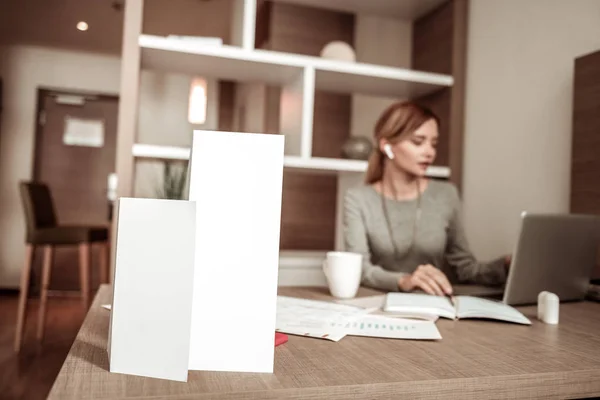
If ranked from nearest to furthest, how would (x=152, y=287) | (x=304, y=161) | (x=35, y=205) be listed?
1. (x=152, y=287)
2. (x=304, y=161)
3. (x=35, y=205)

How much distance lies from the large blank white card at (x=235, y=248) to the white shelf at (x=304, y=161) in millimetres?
1350

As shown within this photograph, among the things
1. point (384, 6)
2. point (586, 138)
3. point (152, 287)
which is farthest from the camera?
point (384, 6)

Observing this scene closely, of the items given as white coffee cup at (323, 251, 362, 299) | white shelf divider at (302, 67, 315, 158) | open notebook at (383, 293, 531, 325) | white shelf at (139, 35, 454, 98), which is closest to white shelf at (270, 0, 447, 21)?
white shelf at (139, 35, 454, 98)

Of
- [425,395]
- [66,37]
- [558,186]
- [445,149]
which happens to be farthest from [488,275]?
[66,37]

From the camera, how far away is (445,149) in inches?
87.4

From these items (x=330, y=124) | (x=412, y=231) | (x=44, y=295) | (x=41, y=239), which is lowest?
(x=44, y=295)

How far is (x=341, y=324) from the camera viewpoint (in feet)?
2.55

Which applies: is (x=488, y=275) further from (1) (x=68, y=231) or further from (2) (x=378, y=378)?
(1) (x=68, y=231)

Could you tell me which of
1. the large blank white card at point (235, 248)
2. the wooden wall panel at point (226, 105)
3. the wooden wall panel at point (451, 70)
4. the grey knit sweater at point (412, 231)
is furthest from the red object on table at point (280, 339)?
the wooden wall panel at point (226, 105)

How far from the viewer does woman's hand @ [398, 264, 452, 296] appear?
1.09 metres

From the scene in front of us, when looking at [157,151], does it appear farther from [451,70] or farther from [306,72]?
[451,70]

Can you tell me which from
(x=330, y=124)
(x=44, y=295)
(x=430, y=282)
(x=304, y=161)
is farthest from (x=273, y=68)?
(x=44, y=295)

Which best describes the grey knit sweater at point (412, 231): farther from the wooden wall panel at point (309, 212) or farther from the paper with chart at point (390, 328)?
the wooden wall panel at point (309, 212)

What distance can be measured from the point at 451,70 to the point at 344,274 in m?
1.45
